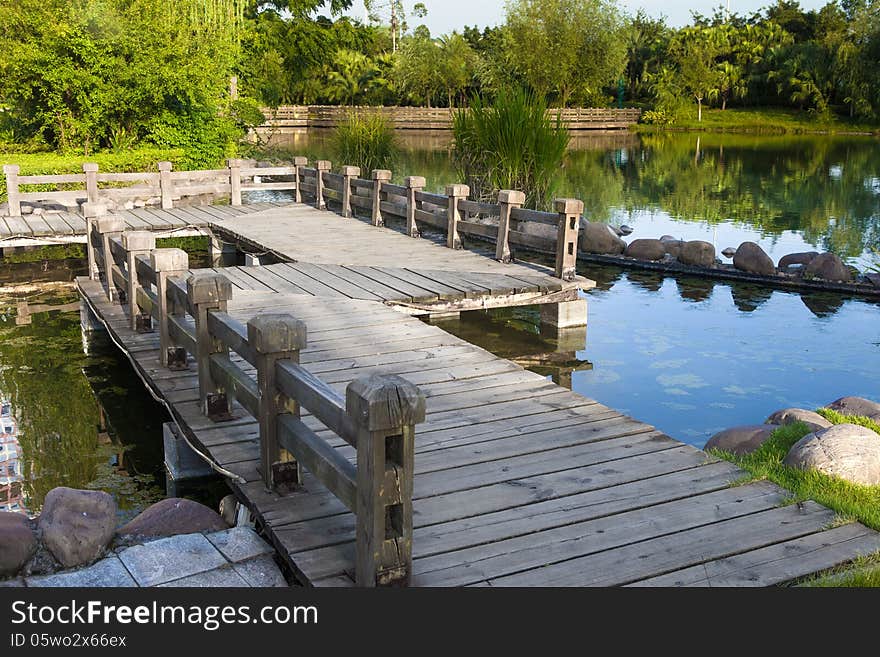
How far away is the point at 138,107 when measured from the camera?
1981cm

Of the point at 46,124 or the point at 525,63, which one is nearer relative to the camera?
the point at 46,124

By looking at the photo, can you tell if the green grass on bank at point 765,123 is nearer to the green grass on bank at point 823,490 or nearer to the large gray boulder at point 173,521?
the green grass on bank at point 823,490

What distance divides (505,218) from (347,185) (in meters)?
4.46

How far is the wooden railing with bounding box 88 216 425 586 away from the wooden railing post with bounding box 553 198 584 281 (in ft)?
14.2

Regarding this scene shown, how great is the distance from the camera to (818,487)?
15.5 ft

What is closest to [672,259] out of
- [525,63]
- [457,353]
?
[457,353]

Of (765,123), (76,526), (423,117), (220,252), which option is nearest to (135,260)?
(76,526)

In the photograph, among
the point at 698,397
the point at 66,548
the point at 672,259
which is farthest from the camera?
the point at 672,259

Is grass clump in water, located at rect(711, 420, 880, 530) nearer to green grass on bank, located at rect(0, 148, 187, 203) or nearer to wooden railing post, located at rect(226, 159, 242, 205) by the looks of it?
A: wooden railing post, located at rect(226, 159, 242, 205)

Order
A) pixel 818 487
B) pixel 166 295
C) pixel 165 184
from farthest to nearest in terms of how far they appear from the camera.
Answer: pixel 165 184, pixel 166 295, pixel 818 487

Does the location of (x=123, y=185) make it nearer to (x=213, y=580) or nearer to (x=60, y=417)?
(x=60, y=417)

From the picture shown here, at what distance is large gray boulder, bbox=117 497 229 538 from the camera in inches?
181
